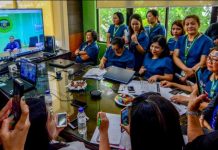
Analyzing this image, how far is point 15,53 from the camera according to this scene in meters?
2.76

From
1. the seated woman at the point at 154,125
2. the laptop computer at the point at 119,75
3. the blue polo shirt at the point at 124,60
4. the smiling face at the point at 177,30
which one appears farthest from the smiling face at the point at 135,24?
the seated woman at the point at 154,125

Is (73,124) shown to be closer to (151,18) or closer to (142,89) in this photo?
(142,89)

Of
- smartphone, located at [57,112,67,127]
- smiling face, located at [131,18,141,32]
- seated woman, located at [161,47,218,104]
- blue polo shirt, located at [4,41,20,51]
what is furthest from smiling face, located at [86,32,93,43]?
smartphone, located at [57,112,67,127]

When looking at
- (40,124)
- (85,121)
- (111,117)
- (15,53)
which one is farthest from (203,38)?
(15,53)

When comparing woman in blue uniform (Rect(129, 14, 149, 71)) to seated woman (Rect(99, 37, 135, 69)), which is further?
woman in blue uniform (Rect(129, 14, 149, 71))

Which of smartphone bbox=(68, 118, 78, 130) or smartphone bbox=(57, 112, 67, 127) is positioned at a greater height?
smartphone bbox=(57, 112, 67, 127)

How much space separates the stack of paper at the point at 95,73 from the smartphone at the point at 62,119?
873mm

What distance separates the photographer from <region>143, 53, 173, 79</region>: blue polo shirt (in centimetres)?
235

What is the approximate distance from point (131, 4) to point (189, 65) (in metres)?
2.05

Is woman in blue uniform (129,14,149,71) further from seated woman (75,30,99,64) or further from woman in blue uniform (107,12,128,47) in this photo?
seated woman (75,30,99,64)

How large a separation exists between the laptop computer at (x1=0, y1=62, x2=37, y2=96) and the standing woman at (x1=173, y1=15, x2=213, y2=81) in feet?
5.29

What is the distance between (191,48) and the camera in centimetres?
252

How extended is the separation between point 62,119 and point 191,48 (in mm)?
1828

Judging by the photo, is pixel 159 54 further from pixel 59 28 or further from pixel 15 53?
pixel 59 28
